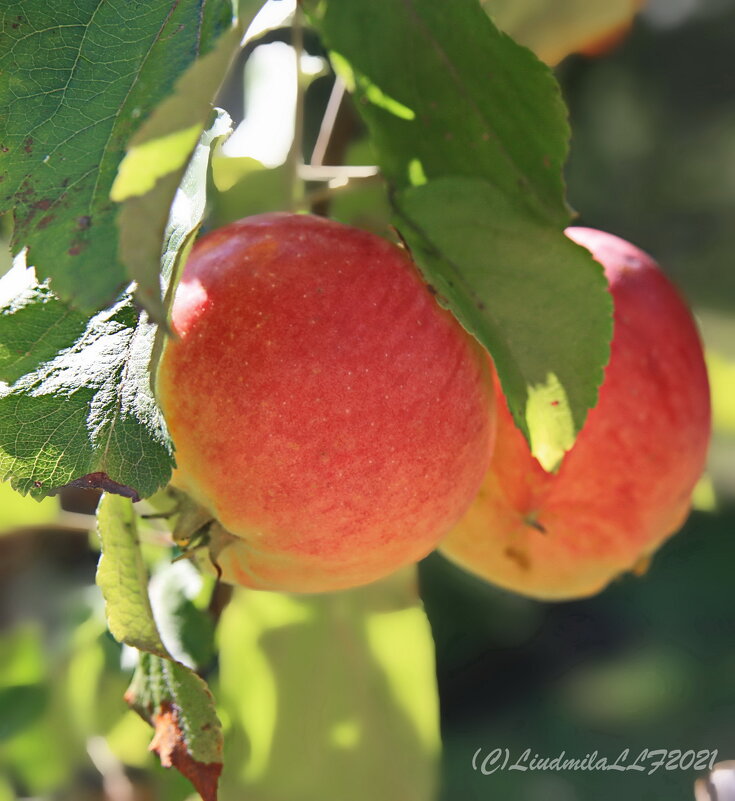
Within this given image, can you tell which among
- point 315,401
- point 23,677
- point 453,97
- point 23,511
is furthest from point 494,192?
point 23,677

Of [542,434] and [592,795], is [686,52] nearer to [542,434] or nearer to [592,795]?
[542,434]

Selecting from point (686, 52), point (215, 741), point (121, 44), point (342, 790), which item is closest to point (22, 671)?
point (342, 790)

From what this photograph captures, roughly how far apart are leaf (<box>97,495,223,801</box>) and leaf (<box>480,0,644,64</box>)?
0.54 m

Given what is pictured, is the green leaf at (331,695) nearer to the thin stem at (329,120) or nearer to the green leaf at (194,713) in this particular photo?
the green leaf at (194,713)

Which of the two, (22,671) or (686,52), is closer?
(22,671)

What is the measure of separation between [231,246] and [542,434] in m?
0.23

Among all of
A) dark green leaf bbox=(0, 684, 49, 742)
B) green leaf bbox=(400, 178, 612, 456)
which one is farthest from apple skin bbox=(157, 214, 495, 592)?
dark green leaf bbox=(0, 684, 49, 742)

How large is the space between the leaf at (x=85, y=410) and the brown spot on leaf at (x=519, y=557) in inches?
16.2

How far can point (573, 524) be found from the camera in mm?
807

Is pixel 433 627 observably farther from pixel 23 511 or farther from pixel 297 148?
pixel 297 148

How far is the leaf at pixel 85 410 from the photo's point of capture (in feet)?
1.57

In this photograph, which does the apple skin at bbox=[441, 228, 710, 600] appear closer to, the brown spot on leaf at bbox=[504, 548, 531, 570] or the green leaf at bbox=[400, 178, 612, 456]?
the brown spot on leaf at bbox=[504, 548, 531, 570]

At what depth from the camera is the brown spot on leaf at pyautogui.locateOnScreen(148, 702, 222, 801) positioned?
0.58 m

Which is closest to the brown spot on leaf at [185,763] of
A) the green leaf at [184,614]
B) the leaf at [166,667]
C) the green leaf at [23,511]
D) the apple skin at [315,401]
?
the leaf at [166,667]
